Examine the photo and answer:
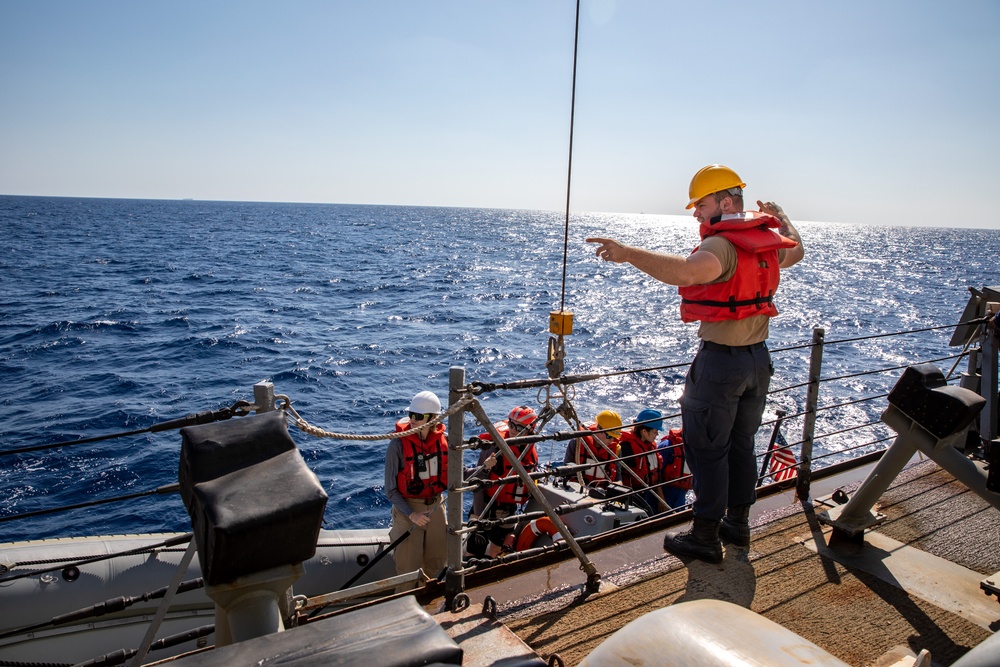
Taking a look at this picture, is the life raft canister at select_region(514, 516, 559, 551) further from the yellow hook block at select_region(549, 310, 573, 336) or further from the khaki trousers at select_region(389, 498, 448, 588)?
the yellow hook block at select_region(549, 310, 573, 336)

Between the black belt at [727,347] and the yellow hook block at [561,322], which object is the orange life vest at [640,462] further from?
the black belt at [727,347]

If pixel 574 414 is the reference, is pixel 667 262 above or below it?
above

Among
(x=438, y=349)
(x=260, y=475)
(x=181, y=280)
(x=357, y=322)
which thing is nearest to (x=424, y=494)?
(x=260, y=475)

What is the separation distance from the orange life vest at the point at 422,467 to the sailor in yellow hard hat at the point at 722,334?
3.08 metres

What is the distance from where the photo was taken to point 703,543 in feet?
13.0

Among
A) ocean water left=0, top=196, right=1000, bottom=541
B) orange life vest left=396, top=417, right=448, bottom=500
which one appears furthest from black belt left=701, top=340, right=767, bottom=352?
orange life vest left=396, top=417, right=448, bottom=500

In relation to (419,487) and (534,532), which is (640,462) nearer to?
(534,532)

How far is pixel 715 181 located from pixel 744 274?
528 millimetres

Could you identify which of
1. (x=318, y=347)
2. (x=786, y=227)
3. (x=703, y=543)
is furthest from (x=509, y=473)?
(x=318, y=347)

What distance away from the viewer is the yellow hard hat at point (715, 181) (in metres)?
3.60

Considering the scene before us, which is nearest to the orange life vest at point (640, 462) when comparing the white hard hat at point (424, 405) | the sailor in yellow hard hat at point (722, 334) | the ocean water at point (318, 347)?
the ocean water at point (318, 347)

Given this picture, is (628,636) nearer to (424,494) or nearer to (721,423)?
(721,423)

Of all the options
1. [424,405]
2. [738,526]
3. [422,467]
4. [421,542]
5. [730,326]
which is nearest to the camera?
[730,326]

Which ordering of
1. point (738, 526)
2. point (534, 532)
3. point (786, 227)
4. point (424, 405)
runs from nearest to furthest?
point (786, 227) < point (738, 526) < point (424, 405) < point (534, 532)
